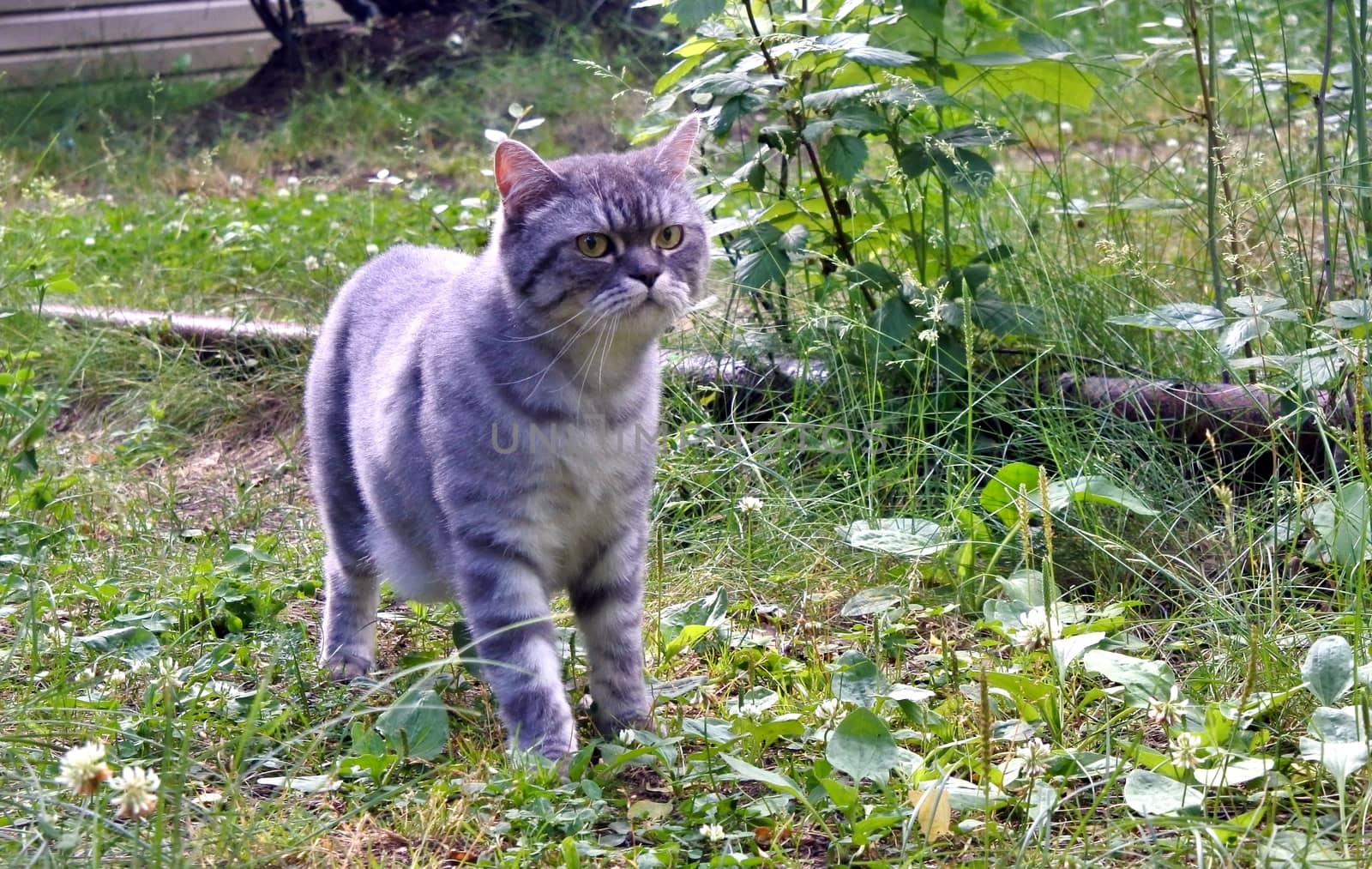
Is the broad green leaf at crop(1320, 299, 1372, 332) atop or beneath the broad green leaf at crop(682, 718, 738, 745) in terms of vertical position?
atop

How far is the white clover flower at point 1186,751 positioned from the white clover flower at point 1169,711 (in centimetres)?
2

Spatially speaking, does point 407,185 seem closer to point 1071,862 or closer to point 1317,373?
point 1317,373

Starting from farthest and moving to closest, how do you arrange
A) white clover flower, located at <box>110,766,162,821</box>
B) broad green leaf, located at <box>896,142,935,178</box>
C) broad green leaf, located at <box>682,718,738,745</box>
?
1. broad green leaf, located at <box>896,142,935,178</box>
2. broad green leaf, located at <box>682,718,738,745</box>
3. white clover flower, located at <box>110,766,162,821</box>

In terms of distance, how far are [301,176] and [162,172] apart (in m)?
0.62

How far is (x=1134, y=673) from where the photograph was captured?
202 centimetres

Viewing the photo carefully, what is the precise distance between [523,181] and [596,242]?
177 millimetres

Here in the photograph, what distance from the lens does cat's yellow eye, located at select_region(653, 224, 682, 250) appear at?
7.78 ft

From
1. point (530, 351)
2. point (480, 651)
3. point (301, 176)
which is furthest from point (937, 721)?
point (301, 176)

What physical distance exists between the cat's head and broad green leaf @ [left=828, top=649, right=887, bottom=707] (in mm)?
654

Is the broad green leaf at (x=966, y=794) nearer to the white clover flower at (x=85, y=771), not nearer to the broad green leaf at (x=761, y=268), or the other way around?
the white clover flower at (x=85, y=771)

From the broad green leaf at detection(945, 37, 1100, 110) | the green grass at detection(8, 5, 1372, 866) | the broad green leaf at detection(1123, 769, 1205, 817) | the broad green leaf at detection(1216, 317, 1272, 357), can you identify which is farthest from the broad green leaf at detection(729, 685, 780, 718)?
the broad green leaf at detection(945, 37, 1100, 110)

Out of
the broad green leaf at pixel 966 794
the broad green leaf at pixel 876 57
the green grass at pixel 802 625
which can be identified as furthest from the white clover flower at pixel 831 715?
the broad green leaf at pixel 876 57

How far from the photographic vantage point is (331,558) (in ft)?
8.74

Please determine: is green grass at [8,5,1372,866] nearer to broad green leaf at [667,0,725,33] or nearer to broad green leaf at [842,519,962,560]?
broad green leaf at [842,519,962,560]
